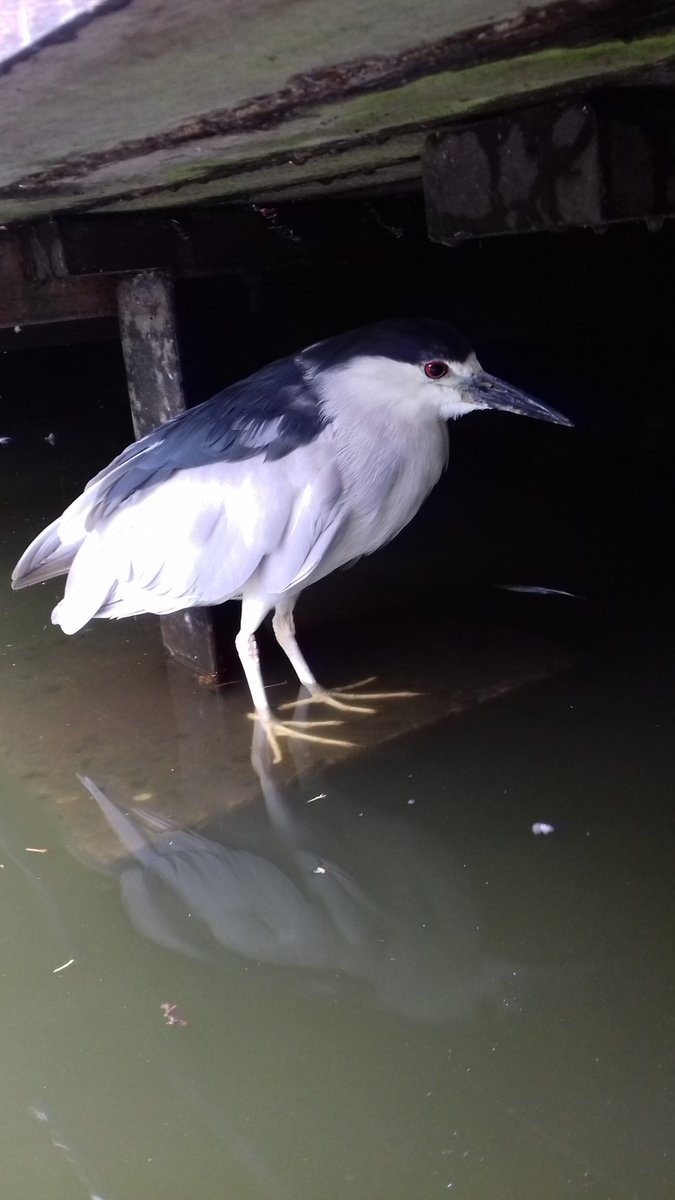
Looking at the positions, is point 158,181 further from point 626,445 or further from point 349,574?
point 626,445

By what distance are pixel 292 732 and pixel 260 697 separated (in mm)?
117

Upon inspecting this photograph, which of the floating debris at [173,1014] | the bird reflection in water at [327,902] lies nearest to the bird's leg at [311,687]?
the bird reflection in water at [327,902]

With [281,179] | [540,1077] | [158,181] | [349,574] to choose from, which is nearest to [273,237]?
[281,179]

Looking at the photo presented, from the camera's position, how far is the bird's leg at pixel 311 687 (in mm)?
2672

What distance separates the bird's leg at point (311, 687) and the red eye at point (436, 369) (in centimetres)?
69

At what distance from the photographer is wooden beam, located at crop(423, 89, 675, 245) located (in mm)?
1708

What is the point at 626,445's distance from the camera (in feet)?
15.3

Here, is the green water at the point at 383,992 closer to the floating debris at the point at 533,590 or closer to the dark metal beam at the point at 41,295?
the floating debris at the point at 533,590

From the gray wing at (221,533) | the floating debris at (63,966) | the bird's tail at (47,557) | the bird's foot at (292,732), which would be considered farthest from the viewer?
the bird's tail at (47,557)

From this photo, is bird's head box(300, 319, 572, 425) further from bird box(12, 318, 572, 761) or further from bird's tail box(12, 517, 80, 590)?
bird's tail box(12, 517, 80, 590)

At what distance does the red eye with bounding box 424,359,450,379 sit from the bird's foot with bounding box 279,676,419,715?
0.79 meters

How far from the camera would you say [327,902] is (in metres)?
1.98

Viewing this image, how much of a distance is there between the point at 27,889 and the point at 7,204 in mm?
1404

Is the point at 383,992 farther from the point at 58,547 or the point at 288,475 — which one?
the point at 58,547
